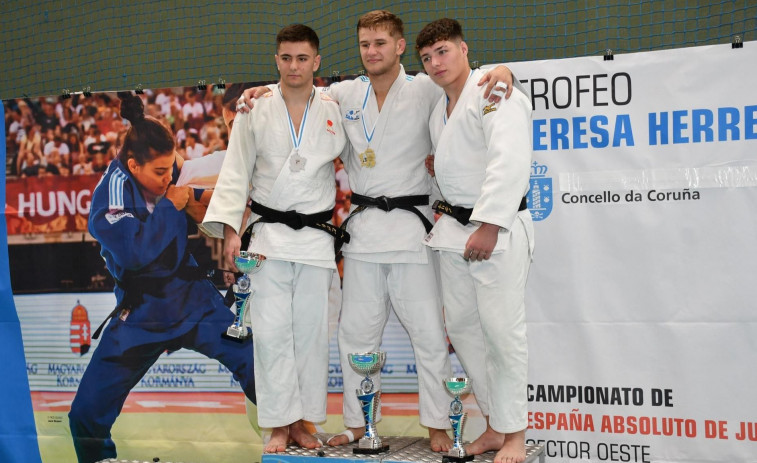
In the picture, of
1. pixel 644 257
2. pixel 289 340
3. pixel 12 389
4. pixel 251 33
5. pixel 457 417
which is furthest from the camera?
pixel 251 33

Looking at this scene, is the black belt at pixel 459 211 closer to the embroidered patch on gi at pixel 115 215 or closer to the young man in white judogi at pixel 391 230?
the young man in white judogi at pixel 391 230

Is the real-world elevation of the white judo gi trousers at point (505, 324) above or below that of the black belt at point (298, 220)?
below

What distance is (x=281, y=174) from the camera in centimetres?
369

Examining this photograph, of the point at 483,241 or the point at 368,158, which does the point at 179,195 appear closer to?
the point at 368,158

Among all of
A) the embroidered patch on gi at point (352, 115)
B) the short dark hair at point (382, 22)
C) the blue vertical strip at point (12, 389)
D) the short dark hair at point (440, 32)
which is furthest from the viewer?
the blue vertical strip at point (12, 389)

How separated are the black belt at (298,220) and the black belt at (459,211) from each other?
506 mm

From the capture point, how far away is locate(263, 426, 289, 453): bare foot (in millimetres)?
3604

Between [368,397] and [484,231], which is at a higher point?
[484,231]

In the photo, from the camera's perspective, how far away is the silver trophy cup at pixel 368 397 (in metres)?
3.50

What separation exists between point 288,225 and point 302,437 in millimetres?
1002

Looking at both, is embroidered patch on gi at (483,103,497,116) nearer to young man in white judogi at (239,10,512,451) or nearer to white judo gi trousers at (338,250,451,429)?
young man in white judogi at (239,10,512,451)

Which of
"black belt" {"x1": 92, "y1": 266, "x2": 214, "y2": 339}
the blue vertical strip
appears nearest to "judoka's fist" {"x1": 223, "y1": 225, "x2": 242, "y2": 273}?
"black belt" {"x1": 92, "y1": 266, "x2": 214, "y2": 339}

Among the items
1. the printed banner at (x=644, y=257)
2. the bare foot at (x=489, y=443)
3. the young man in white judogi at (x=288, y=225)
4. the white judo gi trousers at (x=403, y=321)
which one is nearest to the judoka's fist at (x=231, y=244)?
the young man in white judogi at (x=288, y=225)

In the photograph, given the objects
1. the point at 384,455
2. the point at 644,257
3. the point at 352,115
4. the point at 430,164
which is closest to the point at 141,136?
the point at 352,115
